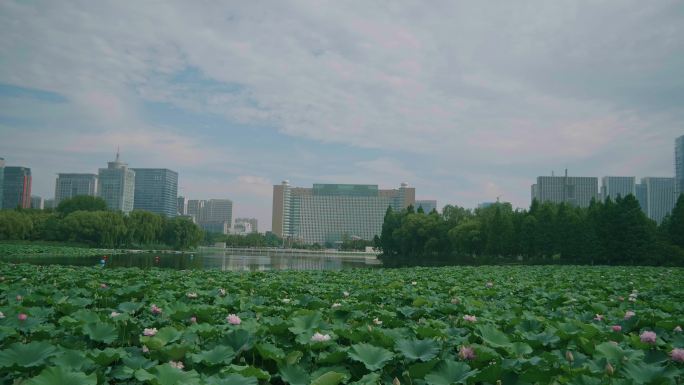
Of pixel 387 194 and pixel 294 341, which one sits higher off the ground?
pixel 387 194

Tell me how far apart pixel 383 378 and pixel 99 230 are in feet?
216

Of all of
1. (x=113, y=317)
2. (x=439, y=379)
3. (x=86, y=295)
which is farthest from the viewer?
(x=86, y=295)

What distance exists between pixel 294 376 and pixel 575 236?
1585 inches

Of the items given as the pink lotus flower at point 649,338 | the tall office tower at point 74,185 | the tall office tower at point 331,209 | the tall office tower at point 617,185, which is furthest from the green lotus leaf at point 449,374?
the tall office tower at point 74,185

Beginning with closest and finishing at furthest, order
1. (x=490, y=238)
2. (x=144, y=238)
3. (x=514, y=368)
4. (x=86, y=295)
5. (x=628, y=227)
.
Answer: (x=514, y=368) < (x=86, y=295) < (x=628, y=227) < (x=490, y=238) < (x=144, y=238)

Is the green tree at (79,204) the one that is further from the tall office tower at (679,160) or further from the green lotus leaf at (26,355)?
the tall office tower at (679,160)

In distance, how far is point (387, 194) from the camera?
163 meters

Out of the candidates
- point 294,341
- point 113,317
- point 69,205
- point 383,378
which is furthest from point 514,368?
point 69,205

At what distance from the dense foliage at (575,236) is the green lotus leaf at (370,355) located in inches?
1472

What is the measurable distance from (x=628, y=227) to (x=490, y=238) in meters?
12.6

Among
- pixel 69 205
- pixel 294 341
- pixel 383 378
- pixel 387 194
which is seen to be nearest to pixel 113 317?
pixel 294 341

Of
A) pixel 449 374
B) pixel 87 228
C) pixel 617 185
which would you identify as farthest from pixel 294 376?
pixel 617 185

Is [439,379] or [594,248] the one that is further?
[594,248]

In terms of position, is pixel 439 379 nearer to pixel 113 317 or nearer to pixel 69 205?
pixel 113 317
